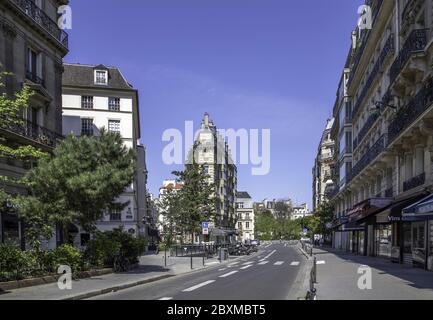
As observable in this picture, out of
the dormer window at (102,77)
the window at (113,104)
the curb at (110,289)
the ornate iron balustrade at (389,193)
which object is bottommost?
the curb at (110,289)

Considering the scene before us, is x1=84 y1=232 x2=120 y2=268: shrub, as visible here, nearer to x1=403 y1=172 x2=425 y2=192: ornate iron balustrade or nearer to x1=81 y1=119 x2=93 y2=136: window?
x1=403 y1=172 x2=425 y2=192: ornate iron balustrade

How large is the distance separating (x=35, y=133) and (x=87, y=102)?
27558 mm

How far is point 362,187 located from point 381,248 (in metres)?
10.1

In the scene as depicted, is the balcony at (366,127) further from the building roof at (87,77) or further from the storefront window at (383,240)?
the building roof at (87,77)

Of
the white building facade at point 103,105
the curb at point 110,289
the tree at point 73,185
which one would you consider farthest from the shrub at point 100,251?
the white building facade at point 103,105

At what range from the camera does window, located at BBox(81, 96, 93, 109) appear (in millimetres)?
55400

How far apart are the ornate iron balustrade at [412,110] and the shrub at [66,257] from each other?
601 inches

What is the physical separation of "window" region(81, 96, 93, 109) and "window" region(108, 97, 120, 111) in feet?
6.72

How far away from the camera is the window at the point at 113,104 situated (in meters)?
56.2

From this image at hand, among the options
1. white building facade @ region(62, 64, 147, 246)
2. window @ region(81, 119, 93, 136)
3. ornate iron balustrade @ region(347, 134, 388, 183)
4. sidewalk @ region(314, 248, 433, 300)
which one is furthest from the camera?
white building facade @ region(62, 64, 147, 246)

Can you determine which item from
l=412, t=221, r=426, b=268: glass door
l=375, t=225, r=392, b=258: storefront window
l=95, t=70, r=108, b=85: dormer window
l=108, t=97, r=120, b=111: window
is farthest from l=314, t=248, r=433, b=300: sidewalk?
l=95, t=70, r=108, b=85: dormer window

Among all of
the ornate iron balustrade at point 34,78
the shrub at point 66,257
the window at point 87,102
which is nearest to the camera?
the shrub at point 66,257
